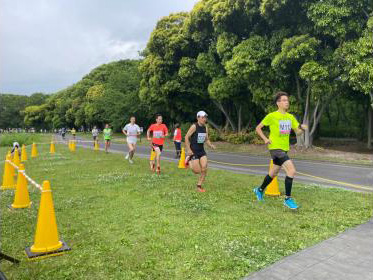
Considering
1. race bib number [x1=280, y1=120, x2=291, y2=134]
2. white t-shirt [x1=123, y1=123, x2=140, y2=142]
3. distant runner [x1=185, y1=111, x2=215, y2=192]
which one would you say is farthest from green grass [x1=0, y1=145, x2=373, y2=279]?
white t-shirt [x1=123, y1=123, x2=140, y2=142]

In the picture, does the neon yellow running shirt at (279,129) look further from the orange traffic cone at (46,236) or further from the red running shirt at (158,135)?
the red running shirt at (158,135)

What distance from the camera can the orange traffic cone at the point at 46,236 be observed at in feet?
15.5

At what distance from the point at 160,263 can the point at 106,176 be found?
726 cm

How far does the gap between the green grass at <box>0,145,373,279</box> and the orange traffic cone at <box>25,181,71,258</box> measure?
144mm

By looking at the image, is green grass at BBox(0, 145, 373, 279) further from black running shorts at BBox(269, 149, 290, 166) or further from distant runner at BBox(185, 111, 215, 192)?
black running shorts at BBox(269, 149, 290, 166)

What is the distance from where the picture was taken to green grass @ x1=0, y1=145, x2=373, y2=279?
4.24m

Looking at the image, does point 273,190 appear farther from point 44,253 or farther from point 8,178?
point 8,178

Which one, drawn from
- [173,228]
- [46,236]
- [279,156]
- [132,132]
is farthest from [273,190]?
[132,132]

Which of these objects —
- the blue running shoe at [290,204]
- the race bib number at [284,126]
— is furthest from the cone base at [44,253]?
the race bib number at [284,126]

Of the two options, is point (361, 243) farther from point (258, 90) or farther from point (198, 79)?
point (198, 79)

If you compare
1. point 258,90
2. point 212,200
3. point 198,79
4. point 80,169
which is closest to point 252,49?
point 258,90

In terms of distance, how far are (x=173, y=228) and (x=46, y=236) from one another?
1.81 meters

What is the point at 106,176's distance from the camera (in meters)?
11.2

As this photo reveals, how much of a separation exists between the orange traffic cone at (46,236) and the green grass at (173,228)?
144 millimetres
